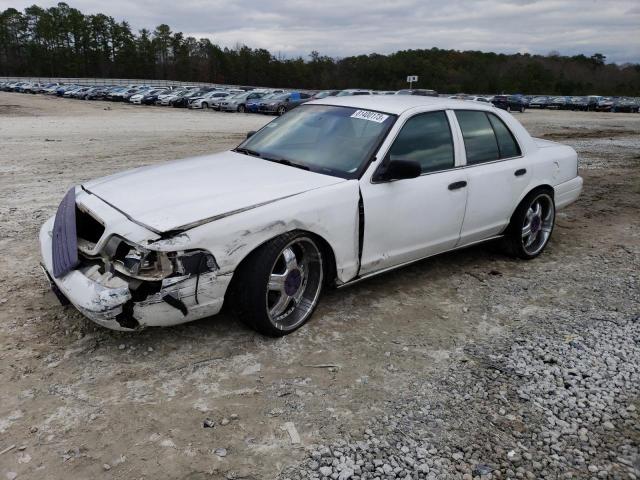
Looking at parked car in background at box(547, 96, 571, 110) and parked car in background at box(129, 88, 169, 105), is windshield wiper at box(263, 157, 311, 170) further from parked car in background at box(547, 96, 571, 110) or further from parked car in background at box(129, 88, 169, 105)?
parked car in background at box(547, 96, 571, 110)

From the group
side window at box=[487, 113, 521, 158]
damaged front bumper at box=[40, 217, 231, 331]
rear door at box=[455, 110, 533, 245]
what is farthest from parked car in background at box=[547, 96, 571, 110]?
damaged front bumper at box=[40, 217, 231, 331]

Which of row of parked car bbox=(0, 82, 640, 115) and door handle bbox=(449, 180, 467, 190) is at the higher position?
row of parked car bbox=(0, 82, 640, 115)

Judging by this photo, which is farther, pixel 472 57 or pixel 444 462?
pixel 472 57

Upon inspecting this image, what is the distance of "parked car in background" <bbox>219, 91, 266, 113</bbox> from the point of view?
112ft

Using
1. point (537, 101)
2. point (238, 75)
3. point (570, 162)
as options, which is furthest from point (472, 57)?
point (570, 162)

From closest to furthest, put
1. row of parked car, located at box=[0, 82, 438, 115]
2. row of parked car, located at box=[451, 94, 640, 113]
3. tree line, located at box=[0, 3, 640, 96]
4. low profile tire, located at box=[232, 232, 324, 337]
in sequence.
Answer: low profile tire, located at box=[232, 232, 324, 337], row of parked car, located at box=[0, 82, 438, 115], row of parked car, located at box=[451, 94, 640, 113], tree line, located at box=[0, 3, 640, 96]

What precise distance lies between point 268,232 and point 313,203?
40cm

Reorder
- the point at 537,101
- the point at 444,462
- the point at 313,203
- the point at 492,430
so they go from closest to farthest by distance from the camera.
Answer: the point at 444,462 → the point at 492,430 → the point at 313,203 → the point at 537,101

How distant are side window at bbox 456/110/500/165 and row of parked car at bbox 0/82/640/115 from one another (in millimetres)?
16202

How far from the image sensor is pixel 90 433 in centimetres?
254

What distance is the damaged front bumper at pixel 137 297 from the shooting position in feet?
9.54

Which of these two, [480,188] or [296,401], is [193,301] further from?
[480,188]

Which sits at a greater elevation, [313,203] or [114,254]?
Result: [313,203]

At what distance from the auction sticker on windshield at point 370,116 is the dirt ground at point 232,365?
1395 millimetres
